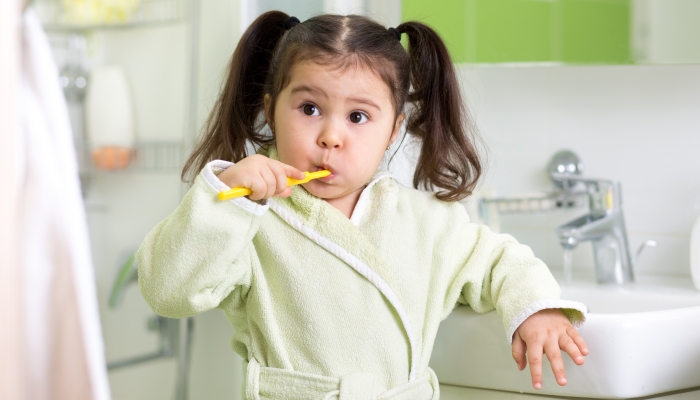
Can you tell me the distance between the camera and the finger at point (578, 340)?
75 cm

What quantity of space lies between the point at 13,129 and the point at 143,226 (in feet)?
3.98

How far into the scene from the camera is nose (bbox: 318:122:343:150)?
766mm

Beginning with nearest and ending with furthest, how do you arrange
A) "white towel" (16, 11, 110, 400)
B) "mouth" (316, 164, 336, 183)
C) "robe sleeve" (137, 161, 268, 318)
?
"white towel" (16, 11, 110, 400) < "robe sleeve" (137, 161, 268, 318) < "mouth" (316, 164, 336, 183)

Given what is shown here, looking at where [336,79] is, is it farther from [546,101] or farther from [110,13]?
[110,13]

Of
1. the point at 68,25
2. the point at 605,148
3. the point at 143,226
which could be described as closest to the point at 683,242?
the point at 605,148

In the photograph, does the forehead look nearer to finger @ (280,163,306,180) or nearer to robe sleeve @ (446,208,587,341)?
finger @ (280,163,306,180)

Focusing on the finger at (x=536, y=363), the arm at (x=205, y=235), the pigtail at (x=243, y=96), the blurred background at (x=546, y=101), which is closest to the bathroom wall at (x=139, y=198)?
the blurred background at (x=546, y=101)

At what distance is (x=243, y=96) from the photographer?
0.91 meters

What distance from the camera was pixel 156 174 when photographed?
1614mm

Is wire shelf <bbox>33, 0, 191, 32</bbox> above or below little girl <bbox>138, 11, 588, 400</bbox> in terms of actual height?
above

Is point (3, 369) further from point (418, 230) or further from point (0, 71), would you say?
point (418, 230)

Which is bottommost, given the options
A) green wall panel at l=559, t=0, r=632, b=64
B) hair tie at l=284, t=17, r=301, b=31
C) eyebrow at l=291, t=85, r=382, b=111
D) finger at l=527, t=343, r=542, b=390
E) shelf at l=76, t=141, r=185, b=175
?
finger at l=527, t=343, r=542, b=390

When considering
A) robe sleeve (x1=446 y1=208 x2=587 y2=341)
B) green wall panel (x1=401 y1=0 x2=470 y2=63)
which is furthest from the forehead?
green wall panel (x1=401 y1=0 x2=470 y2=63)

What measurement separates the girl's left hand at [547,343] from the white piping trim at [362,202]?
0.74 ft
